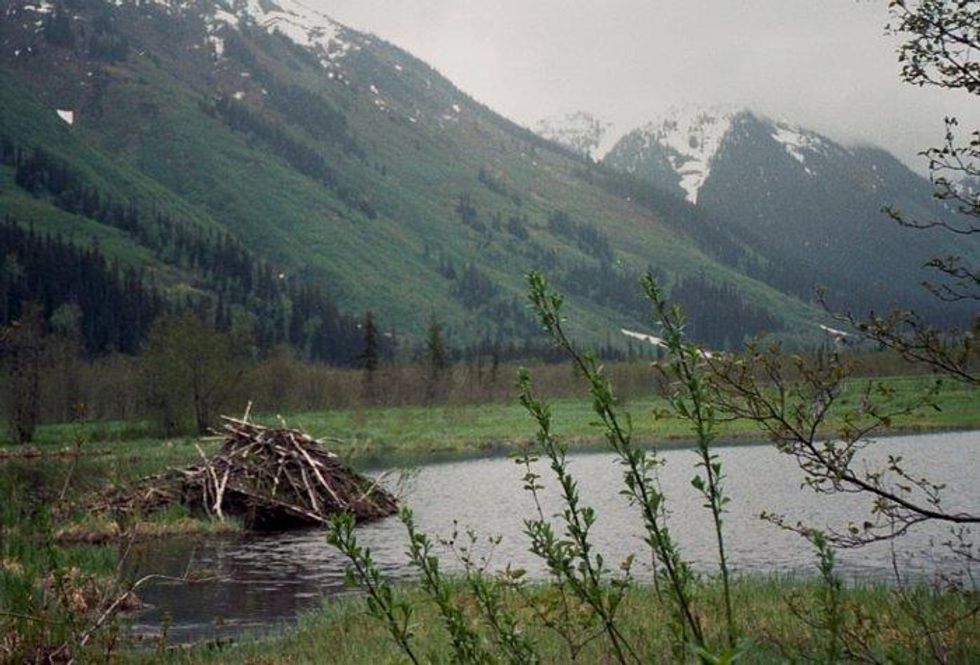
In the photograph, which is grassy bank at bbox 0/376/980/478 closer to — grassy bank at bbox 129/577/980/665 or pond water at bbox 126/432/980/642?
pond water at bbox 126/432/980/642

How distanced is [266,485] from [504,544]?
8880mm

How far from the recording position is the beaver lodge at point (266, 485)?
90.6 feet

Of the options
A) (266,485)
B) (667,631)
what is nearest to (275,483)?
(266,485)

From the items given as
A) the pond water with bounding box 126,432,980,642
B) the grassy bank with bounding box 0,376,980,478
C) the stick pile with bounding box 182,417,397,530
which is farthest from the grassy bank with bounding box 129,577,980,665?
the grassy bank with bounding box 0,376,980,478

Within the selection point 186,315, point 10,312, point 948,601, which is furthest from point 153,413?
point 10,312

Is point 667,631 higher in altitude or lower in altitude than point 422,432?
higher

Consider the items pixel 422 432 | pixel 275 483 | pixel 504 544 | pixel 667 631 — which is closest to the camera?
pixel 667 631

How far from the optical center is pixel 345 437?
6250cm

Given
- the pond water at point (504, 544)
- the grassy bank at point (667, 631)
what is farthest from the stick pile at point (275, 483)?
the grassy bank at point (667, 631)

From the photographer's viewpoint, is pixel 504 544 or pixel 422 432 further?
pixel 422 432

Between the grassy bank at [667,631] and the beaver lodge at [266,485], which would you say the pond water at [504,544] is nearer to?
the grassy bank at [667,631]

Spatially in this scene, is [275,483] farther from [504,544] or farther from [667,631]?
[667,631]

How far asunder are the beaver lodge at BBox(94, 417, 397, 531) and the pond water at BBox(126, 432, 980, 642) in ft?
4.61

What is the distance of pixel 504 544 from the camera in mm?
23281
